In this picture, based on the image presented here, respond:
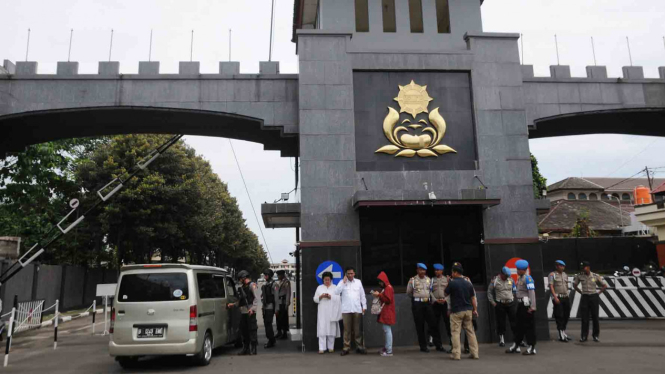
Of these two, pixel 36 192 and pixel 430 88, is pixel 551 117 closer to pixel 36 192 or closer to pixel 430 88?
pixel 430 88

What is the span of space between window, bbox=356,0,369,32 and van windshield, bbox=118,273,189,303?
8157 mm

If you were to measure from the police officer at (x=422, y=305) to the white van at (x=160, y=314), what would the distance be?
13.7 ft

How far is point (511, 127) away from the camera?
12.6 m

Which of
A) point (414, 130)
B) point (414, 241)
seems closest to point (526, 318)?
point (414, 241)

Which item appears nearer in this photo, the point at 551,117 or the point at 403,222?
the point at 403,222

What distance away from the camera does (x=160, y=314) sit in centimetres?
895

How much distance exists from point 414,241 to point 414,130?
9.03 feet

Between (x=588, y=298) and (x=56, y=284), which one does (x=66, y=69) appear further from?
(x=56, y=284)

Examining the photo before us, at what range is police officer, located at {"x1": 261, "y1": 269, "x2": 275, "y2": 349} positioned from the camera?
38.7 ft

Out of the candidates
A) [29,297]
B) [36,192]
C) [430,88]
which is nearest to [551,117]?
[430,88]

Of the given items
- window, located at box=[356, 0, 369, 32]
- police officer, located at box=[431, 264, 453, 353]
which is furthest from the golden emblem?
police officer, located at box=[431, 264, 453, 353]

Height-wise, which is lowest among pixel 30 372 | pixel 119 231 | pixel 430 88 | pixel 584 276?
pixel 30 372

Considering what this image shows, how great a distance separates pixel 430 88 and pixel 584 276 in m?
5.87

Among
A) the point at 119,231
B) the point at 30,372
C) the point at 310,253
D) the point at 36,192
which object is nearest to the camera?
the point at 30,372
